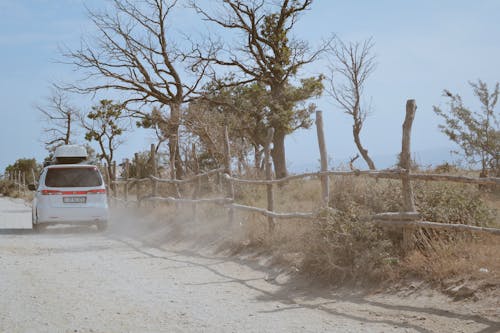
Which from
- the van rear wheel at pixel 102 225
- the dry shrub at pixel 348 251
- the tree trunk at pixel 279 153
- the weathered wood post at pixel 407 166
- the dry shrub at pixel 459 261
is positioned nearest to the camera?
the dry shrub at pixel 459 261

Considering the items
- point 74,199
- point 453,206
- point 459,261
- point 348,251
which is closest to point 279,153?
point 74,199

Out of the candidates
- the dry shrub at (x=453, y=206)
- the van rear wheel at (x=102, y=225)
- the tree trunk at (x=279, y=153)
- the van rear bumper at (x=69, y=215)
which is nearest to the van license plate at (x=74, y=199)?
the van rear bumper at (x=69, y=215)

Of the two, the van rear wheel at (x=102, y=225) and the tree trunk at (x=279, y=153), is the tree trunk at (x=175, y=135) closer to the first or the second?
the tree trunk at (x=279, y=153)

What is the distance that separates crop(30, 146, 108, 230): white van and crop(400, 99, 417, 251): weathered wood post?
9.77 m

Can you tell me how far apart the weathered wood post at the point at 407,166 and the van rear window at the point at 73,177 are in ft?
32.4

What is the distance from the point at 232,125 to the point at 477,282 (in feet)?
58.9

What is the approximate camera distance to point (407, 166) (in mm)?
7086

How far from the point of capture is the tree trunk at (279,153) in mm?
23516

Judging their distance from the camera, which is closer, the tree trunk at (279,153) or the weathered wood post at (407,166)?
the weathered wood post at (407,166)

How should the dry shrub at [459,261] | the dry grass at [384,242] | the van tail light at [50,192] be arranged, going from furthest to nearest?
the van tail light at [50,192] → the dry grass at [384,242] → the dry shrub at [459,261]

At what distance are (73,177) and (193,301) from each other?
30.3ft

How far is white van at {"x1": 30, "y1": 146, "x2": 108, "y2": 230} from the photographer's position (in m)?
14.3

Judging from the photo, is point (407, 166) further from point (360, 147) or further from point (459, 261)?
point (360, 147)

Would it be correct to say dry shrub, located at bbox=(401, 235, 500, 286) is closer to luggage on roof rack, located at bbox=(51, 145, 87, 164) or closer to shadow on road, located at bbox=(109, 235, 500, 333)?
shadow on road, located at bbox=(109, 235, 500, 333)
